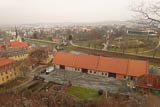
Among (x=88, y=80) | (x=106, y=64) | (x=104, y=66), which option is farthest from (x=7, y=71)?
(x=106, y=64)

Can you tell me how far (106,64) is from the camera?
2436cm

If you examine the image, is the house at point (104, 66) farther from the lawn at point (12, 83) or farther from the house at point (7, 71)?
the house at point (7, 71)

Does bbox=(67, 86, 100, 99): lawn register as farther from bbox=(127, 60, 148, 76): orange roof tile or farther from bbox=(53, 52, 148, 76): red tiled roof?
bbox=(127, 60, 148, 76): orange roof tile

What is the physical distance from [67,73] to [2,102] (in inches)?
503

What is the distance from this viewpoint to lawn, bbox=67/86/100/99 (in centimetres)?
1786

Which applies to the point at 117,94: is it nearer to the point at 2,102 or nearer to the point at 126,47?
the point at 2,102

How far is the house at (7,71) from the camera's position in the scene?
70.7 feet

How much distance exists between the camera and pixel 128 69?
2256 cm

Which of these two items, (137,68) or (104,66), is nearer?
(137,68)

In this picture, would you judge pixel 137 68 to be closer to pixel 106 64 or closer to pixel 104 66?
pixel 106 64

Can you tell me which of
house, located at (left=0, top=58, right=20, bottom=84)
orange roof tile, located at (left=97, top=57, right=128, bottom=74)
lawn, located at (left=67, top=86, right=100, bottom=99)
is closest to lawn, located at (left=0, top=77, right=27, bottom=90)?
house, located at (left=0, top=58, right=20, bottom=84)

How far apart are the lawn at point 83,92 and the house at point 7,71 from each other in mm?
12059

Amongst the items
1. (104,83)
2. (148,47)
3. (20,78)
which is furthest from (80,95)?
(148,47)

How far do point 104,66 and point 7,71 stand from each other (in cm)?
1865
